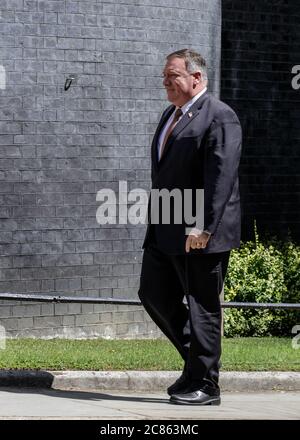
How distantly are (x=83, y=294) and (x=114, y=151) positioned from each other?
137 cm

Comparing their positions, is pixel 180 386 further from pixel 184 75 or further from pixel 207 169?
pixel 184 75

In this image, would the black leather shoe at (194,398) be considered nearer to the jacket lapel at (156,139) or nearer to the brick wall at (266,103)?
the jacket lapel at (156,139)

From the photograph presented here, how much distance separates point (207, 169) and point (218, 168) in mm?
88

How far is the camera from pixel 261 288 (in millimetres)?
12820

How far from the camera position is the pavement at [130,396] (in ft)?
23.1

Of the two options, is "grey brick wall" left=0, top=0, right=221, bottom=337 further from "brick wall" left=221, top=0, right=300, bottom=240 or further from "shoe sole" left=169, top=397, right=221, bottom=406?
"shoe sole" left=169, top=397, right=221, bottom=406

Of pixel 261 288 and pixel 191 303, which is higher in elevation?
pixel 191 303

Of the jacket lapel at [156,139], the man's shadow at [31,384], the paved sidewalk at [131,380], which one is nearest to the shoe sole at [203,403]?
the man's shadow at [31,384]

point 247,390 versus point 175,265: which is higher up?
point 175,265

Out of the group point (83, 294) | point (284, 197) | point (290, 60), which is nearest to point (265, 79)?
point (290, 60)

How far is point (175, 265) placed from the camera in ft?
24.9

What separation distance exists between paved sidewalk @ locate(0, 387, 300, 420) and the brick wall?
620 centimetres

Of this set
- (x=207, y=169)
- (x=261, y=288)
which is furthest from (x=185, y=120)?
(x=261, y=288)

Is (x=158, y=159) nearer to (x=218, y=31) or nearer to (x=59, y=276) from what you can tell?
(x=59, y=276)
